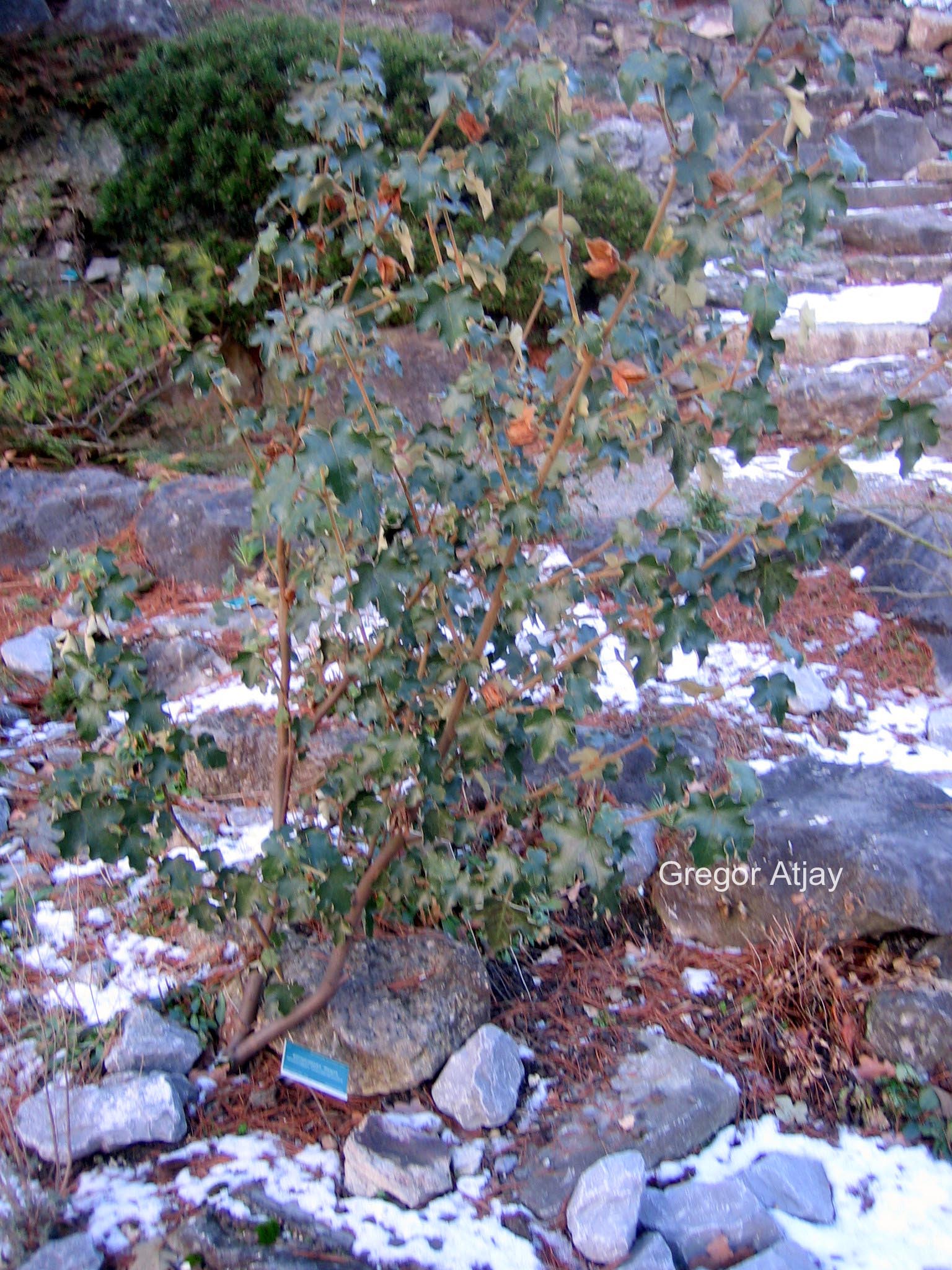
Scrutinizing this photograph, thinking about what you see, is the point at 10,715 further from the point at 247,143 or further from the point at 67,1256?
the point at 247,143

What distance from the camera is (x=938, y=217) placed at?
1042 cm

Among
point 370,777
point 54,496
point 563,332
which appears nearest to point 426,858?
point 370,777

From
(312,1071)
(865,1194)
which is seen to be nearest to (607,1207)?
(865,1194)

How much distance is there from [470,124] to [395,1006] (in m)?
1.94

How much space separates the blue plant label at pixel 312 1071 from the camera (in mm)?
2195

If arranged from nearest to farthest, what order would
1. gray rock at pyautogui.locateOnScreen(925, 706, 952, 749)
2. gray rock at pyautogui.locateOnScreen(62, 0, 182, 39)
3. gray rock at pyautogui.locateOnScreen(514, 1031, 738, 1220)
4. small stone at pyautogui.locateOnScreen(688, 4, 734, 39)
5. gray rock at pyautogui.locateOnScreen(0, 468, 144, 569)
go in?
gray rock at pyautogui.locateOnScreen(514, 1031, 738, 1220)
gray rock at pyautogui.locateOnScreen(925, 706, 952, 749)
gray rock at pyautogui.locateOnScreen(0, 468, 144, 569)
gray rock at pyautogui.locateOnScreen(62, 0, 182, 39)
small stone at pyautogui.locateOnScreen(688, 4, 734, 39)

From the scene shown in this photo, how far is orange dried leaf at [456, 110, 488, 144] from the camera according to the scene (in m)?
1.79

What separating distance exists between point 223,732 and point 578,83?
2.33m

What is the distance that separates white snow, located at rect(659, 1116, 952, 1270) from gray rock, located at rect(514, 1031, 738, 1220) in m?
0.05

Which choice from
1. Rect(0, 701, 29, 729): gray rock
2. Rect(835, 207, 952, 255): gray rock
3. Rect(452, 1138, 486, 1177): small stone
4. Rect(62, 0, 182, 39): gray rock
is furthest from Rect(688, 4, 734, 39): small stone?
Rect(452, 1138, 486, 1177): small stone

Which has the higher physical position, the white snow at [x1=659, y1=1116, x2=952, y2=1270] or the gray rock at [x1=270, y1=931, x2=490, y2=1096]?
the gray rock at [x1=270, y1=931, x2=490, y2=1096]

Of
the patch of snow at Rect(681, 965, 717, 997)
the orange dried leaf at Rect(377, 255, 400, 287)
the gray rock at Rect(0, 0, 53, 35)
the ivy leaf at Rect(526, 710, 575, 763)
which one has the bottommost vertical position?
the patch of snow at Rect(681, 965, 717, 997)

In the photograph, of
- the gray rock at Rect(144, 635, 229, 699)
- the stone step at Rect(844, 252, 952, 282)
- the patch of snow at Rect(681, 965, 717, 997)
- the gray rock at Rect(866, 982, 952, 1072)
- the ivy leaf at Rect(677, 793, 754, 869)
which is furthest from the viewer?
the stone step at Rect(844, 252, 952, 282)

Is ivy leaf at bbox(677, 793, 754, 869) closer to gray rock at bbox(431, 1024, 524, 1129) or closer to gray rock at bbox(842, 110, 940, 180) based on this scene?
gray rock at bbox(431, 1024, 524, 1129)
